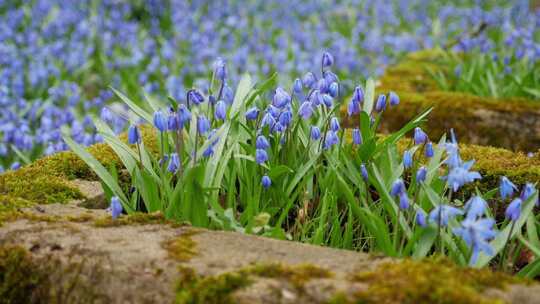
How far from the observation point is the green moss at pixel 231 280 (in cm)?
212

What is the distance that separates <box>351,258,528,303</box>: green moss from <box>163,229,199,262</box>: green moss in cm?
52

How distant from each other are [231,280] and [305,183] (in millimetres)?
981

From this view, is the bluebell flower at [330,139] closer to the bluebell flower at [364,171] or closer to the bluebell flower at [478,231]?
the bluebell flower at [364,171]

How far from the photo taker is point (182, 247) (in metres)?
2.37

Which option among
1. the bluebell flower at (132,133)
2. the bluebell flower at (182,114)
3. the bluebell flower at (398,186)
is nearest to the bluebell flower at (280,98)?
the bluebell flower at (182,114)

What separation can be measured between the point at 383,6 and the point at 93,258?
10.0 m

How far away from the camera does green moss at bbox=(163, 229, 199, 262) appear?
2303mm

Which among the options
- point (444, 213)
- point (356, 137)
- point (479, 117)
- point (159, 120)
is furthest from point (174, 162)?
point (479, 117)

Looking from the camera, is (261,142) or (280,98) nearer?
(261,142)

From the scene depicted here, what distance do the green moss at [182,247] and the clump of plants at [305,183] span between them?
25cm

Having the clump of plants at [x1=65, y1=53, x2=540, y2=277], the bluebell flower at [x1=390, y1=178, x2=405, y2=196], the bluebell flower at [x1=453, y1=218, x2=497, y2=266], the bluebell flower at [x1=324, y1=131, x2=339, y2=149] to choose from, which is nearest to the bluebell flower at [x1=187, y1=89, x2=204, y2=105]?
the clump of plants at [x1=65, y1=53, x2=540, y2=277]

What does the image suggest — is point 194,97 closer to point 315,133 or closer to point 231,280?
point 315,133

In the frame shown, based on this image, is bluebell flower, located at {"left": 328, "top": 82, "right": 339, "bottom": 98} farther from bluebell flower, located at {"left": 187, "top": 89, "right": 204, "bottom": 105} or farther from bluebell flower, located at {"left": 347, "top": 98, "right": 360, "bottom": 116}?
bluebell flower, located at {"left": 187, "top": 89, "right": 204, "bottom": 105}

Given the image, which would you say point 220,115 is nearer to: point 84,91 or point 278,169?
point 278,169
